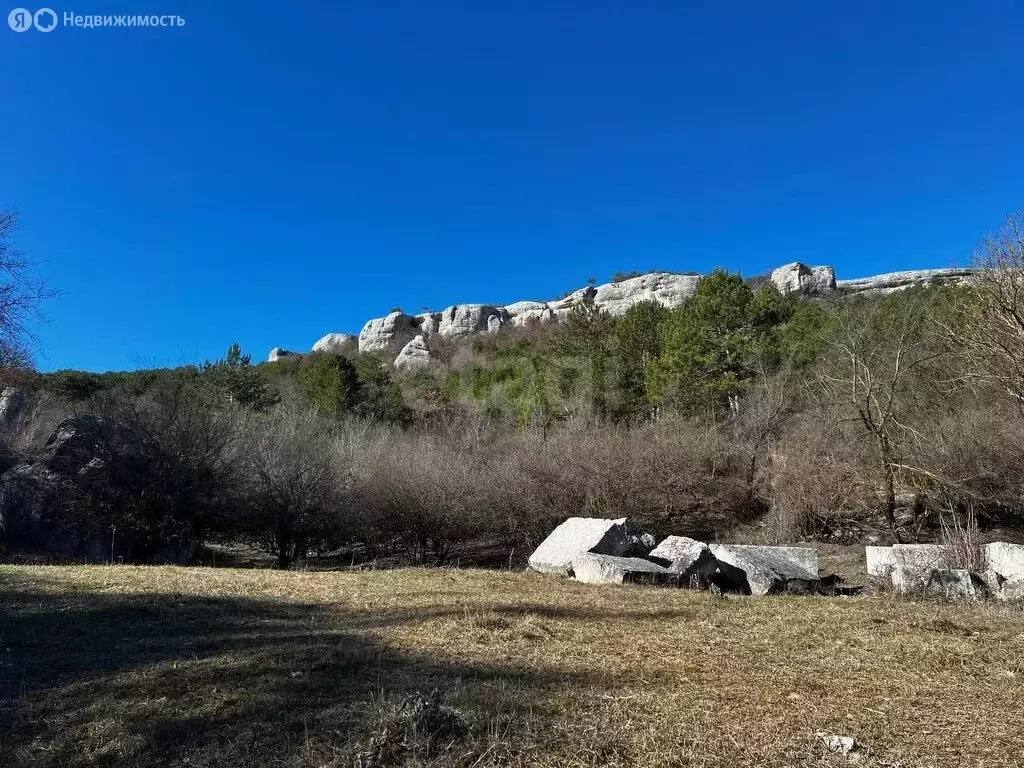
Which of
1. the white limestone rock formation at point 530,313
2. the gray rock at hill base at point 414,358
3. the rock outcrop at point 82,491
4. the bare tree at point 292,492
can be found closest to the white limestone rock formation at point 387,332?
the gray rock at hill base at point 414,358

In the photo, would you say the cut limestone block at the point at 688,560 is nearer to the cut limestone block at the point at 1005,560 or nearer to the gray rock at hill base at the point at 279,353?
the cut limestone block at the point at 1005,560

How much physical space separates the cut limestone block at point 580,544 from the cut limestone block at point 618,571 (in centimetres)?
62

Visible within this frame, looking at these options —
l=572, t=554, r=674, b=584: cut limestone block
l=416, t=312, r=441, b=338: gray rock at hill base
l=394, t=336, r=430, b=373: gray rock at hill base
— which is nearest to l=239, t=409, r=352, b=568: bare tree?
l=572, t=554, r=674, b=584: cut limestone block

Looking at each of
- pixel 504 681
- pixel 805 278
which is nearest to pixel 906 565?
pixel 504 681

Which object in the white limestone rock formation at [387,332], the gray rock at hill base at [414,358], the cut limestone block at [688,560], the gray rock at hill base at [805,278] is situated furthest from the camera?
the white limestone rock formation at [387,332]

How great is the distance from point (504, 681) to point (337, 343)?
7236cm

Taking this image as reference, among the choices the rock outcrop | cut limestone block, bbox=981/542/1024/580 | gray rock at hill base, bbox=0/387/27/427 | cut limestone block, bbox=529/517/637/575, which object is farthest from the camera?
gray rock at hill base, bbox=0/387/27/427

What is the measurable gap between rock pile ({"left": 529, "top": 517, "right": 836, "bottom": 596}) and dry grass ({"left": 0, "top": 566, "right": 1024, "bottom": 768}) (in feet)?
7.60

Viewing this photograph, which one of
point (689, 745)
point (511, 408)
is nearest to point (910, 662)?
point (689, 745)

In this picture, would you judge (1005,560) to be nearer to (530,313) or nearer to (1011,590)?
(1011,590)

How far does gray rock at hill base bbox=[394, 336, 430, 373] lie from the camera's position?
189 feet

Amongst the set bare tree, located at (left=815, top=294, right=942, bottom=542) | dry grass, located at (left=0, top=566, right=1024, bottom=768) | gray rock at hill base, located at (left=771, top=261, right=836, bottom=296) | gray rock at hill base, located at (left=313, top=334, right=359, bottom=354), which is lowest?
dry grass, located at (left=0, top=566, right=1024, bottom=768)

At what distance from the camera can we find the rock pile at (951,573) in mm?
9047

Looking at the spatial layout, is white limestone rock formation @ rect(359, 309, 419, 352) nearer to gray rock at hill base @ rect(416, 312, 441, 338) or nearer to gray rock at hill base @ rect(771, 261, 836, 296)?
gray rock at hill base @ rect(416, 312, 441, 338)
